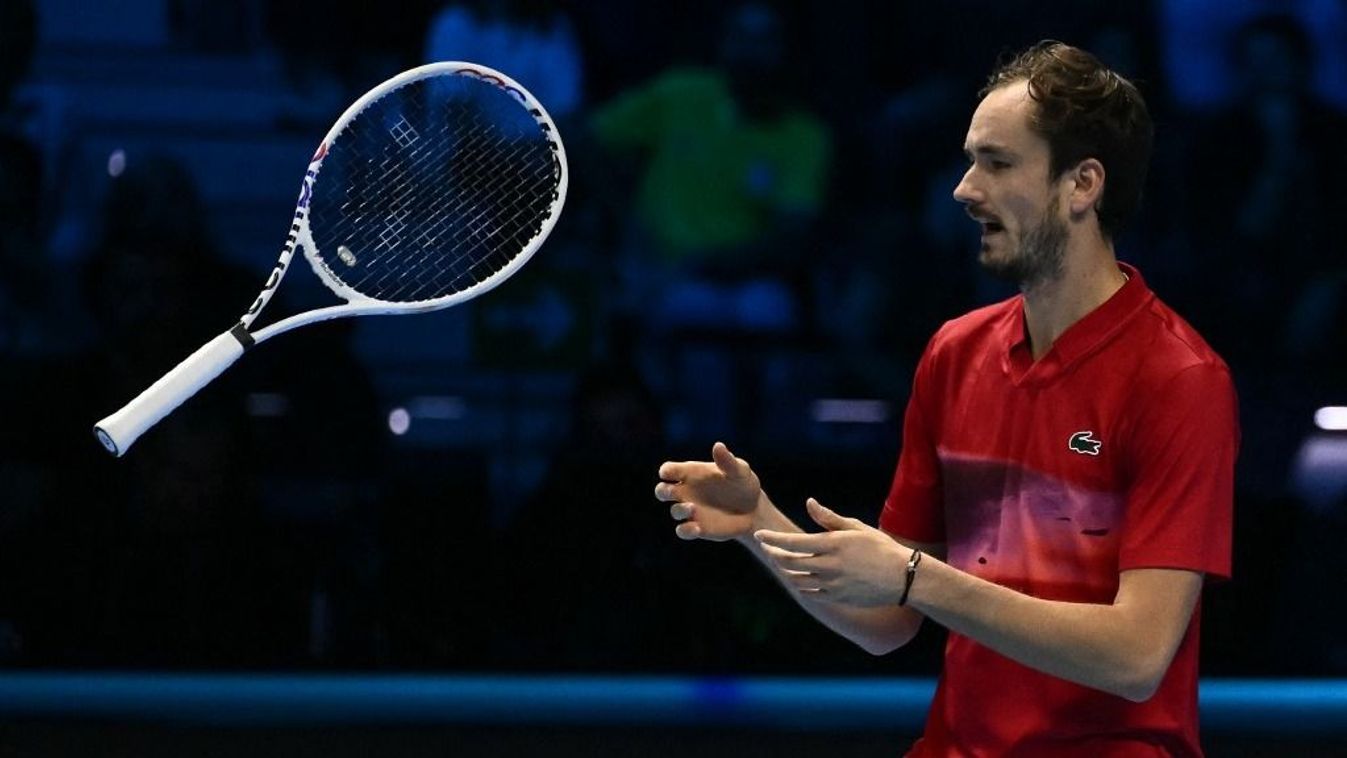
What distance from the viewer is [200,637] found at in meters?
4.18

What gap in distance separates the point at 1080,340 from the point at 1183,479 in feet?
0.63

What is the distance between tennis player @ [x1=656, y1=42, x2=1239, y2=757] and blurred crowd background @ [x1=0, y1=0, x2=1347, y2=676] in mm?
1915

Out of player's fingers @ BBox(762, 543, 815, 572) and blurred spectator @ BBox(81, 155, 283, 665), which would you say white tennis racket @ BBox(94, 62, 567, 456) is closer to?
blurred spectator @ BBox(81, 155, 283, 665)

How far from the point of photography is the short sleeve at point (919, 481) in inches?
92.2

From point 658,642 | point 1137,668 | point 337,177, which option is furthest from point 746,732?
point 1137,668

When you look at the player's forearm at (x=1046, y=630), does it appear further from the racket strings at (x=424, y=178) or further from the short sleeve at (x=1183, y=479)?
the racket strings at (x=424, y=178)

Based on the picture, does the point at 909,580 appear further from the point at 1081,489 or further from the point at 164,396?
the point at 164,396

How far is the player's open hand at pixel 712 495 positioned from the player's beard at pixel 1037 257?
12.8 inches

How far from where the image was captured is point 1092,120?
7.11 feet

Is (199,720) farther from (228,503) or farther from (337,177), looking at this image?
(337,177)

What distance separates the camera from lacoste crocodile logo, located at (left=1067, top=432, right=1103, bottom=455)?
214 cm

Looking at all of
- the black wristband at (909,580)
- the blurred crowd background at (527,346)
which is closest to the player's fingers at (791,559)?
the black wristband at (909,580)

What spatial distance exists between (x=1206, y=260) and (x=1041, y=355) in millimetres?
2229

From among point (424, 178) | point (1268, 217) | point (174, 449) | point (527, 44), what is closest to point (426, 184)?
point (424, 178)
